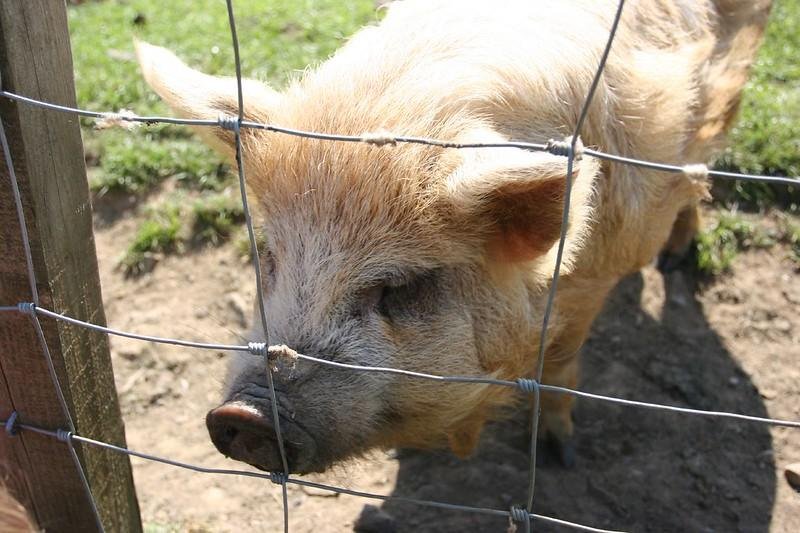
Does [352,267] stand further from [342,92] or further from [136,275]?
[136,275]

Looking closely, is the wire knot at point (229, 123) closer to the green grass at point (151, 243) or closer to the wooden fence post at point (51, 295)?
the wooden fence post at point (51, 295)

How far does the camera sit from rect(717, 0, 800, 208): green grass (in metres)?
4.76

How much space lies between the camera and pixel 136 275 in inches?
179

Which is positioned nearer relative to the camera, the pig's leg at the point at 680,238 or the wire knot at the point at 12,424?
the wire knot at the point at 12,424

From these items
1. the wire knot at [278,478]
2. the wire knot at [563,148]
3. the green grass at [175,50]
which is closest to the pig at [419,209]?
the wire knot at [278,478]

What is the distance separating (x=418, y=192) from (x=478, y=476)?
158cm

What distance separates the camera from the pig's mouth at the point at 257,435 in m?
2.16

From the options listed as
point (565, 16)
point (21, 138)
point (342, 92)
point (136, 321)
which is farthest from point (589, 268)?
point (136, 321)

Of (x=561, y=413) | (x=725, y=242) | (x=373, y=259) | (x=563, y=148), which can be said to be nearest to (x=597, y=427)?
(x=561, y=413)

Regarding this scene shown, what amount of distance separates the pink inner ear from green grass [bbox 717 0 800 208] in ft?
9.35

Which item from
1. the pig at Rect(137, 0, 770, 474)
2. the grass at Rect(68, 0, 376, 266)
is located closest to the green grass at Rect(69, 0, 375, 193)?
the grass at Rect(68, 0, 376, 266)

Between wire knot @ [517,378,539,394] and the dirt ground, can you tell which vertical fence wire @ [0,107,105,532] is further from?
wire knot @ [517,378,539,394]

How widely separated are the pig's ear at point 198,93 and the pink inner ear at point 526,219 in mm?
903

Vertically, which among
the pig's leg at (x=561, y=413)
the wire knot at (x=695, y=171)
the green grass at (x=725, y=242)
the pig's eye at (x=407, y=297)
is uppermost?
the wire knot at (x=695, y=171)
